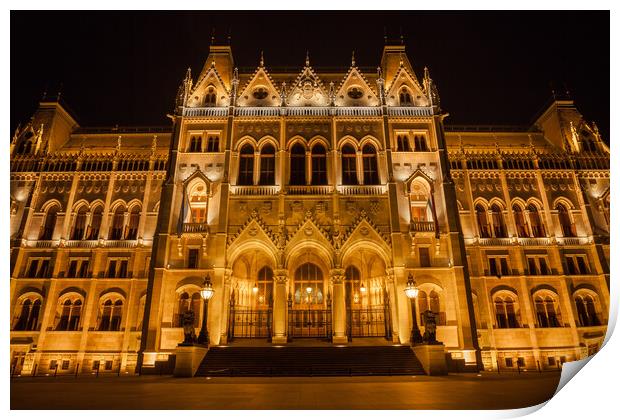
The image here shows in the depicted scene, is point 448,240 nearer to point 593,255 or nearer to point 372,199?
point 372,199

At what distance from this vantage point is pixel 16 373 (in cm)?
2611

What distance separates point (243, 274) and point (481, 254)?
55.7ft

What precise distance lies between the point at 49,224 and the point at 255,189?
16496 millimetres

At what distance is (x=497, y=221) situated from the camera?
31266 millimetres

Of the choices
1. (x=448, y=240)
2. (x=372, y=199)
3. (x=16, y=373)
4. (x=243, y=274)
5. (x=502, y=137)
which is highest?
(x=502, y=137)

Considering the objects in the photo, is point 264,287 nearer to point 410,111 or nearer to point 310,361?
point 310,361

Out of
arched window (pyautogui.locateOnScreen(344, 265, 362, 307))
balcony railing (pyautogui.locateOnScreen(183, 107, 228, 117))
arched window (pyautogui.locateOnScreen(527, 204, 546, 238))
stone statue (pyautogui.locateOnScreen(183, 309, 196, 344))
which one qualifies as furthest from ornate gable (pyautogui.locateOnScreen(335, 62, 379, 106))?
stone statue (pyautogui.locateOnScreen(183, 309, 196, 344))

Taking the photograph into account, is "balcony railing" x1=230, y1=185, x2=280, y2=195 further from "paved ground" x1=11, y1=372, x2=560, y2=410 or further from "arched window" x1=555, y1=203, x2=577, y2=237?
"arched window" x1=555, y1=203, x2=577, y2=237

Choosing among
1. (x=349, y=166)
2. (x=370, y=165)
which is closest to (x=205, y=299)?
(x=349, y=166)

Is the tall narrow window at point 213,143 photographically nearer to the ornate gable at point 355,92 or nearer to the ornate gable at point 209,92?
the ornate gable at point 209,92

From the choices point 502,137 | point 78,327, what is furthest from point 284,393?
point 502,137

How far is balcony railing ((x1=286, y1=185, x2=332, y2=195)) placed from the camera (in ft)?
90.4

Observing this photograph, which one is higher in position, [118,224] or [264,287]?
[118,224]

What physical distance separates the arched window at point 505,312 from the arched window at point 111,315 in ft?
85.4
